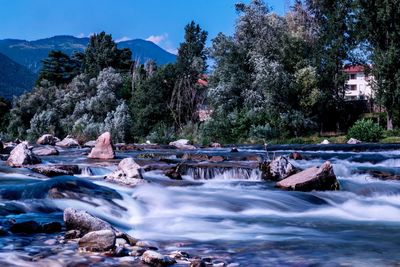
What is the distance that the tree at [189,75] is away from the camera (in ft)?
148

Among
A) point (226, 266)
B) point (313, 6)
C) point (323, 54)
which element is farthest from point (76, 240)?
point (313, 6)

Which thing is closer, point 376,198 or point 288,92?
point 376,198

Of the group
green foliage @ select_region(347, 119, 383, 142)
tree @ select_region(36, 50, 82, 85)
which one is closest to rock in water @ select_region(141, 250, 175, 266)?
green foliage @ select_region(347, 119, 383, 142)

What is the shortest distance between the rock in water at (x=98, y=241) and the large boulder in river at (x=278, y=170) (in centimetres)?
873

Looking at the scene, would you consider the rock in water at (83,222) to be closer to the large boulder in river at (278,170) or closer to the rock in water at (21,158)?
the large boulder in river at (278,170)

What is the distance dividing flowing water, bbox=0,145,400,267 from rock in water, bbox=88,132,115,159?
5899mm

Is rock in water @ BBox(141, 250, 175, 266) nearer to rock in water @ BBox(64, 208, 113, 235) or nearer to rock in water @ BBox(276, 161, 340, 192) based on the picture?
rock in water @ BBox(64, 208, 113, 235)

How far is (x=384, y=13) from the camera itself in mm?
38406

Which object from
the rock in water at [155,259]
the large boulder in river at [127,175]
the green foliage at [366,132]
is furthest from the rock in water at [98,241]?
the green foliage at [366,132]

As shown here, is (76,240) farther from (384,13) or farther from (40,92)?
(40,92)

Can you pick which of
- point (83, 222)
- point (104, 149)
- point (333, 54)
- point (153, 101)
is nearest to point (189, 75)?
point (153, 101)

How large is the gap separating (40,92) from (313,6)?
99.5 feet

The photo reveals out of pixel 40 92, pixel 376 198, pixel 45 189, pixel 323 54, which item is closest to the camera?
pixel 45 189

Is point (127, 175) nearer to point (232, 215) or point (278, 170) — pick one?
point (232, 215)
